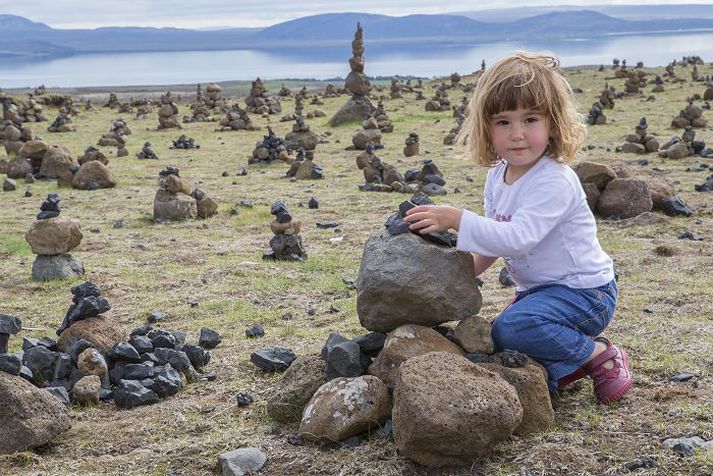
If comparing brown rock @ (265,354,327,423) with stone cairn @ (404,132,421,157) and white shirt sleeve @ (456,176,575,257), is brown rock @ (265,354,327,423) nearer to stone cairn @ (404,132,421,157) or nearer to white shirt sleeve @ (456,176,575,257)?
white shirt sleeve @ (456,176,575,257)

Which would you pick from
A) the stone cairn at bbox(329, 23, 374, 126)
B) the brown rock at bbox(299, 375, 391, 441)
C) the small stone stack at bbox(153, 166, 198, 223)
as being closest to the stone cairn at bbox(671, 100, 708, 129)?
the stone cairn at bbox(329, 23, 374, 126)

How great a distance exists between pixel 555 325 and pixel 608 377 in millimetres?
583

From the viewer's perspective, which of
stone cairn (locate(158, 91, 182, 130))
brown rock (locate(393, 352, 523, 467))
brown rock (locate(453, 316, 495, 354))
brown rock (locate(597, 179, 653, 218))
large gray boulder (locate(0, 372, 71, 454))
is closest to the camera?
brown rock (locate(393, 352, 523, 467))

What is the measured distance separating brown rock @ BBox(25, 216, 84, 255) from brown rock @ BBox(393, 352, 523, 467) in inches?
315

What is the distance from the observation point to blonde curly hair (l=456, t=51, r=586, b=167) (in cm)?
579

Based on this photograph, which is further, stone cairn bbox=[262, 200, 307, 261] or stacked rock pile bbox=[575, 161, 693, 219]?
stacked rock pile bbox=[575, 161, 693, 219]

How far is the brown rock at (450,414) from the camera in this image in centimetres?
505

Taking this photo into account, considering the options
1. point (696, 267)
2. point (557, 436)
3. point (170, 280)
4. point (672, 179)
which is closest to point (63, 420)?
point (557, 436)

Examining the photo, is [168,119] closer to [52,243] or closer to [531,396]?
[52,243]

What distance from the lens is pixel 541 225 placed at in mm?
5859

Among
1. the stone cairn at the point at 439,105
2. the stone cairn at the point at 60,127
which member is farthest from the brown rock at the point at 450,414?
the stone cairn at the point at 439,105

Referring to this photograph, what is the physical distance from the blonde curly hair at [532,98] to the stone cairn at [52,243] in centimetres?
764

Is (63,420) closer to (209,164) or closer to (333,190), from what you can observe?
(333,190)

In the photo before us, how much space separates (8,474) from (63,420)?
62cm
